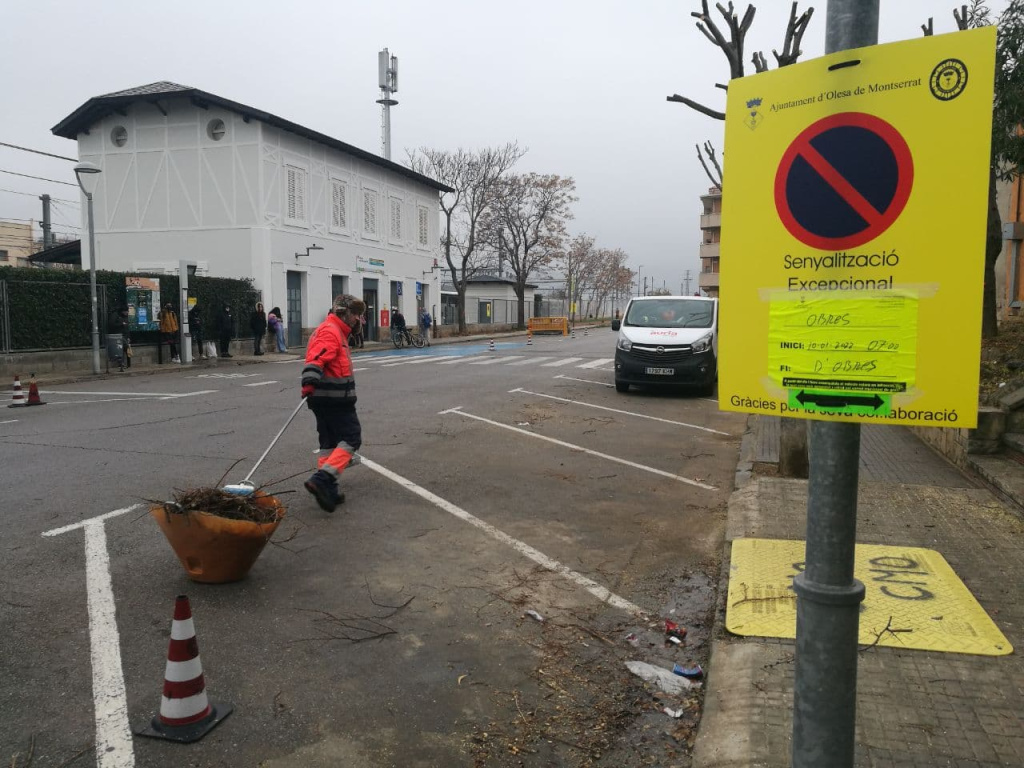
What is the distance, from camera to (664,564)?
A: 527 cm

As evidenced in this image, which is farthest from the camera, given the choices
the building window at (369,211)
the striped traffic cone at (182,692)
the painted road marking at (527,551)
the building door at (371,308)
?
the building door at (371,308)

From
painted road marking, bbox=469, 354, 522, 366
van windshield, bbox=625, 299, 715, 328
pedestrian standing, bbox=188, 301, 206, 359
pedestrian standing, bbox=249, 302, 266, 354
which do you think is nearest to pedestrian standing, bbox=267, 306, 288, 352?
pedestrian standing, bbox=249, 302, 266, 354

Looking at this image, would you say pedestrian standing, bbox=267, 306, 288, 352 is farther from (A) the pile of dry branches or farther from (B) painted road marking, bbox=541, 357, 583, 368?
(A) the pile of dry branches

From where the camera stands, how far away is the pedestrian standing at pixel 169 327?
21.6 meters

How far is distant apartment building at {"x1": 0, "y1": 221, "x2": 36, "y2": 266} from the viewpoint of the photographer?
80.8 metres

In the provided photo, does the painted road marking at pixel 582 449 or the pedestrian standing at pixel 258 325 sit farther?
the pedestrian standing at pixel 258 325

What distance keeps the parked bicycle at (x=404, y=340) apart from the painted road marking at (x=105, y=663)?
2840 centimetres

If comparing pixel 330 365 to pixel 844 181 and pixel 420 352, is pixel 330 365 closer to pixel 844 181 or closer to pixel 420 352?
pixel 844 181

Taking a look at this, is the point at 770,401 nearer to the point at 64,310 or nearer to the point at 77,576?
the point at 77,576

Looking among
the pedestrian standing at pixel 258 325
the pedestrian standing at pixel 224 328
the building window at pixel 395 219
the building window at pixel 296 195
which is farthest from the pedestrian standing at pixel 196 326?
the building window at pixel 395 219

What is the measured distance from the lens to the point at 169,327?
21.6 m

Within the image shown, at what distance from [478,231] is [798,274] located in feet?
161

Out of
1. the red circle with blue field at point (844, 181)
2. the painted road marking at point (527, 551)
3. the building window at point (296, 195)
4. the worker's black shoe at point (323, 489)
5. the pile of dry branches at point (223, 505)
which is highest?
the building window at point (296, 195)

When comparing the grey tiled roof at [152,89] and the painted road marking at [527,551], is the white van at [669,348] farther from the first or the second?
the grey tiled roof at [152,89]
